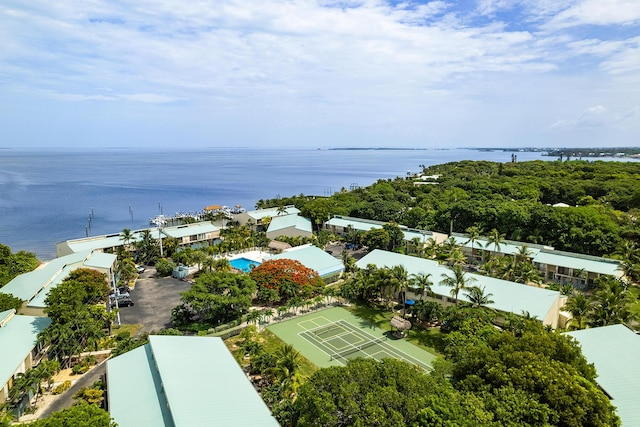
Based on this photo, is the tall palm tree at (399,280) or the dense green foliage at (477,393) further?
the tall palm tree at (399,280)

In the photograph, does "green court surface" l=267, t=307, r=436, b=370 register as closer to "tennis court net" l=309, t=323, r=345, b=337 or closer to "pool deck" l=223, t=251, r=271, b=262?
"tennis court net" l=309, t=323, r=345, b=337

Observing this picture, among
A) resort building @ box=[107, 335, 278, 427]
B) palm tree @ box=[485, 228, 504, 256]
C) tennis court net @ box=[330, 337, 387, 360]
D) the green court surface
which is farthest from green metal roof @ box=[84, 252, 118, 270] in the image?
palm tree @ box=[485, 228, 504, 256]

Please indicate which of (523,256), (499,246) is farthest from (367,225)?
(523,256)

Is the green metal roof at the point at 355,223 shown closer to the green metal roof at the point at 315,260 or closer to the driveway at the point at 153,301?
the green metal roof at the point at 315,260

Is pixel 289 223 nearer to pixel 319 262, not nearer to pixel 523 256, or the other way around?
pixel 319 262

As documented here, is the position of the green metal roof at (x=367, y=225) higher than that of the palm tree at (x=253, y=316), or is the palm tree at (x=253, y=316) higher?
the green metal roof at (x=367, y=225)

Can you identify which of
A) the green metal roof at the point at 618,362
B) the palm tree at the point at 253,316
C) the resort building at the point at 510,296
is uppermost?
the green metal roof at the point at 618,362

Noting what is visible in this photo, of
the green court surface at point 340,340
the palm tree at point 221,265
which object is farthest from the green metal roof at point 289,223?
the green court surface at point 340,340
